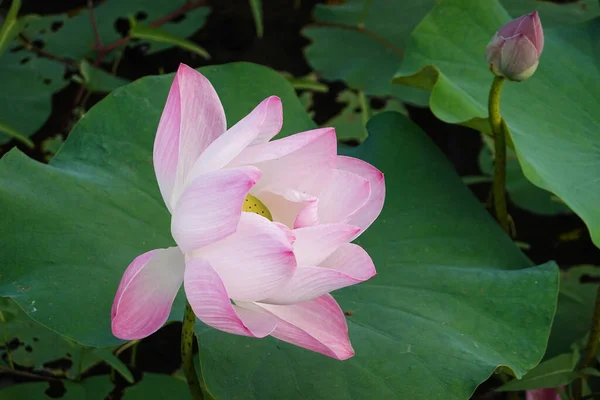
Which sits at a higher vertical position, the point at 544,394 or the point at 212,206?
the point at 212,206

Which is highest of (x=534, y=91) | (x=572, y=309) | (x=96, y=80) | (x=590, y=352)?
(x=534, y=91)

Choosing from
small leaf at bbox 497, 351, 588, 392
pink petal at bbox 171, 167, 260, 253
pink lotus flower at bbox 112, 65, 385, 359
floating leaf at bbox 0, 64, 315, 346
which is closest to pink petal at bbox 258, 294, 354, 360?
pink lotus flower at bbox 112, 65, 385, 359

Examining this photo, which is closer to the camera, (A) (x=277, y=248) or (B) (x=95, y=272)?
(A) (x=277, y=248)

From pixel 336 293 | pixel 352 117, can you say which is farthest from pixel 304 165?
pixel 352 117

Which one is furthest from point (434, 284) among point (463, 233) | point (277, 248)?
point (277, 248)

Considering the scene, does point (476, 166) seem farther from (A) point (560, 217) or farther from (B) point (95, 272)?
(B) point (95, 272)

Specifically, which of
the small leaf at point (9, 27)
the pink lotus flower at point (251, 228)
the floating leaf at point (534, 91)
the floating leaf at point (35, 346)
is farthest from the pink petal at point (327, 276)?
the small leaf at point (9, 27)

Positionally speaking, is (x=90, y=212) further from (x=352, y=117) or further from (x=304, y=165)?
(x=352, y=117)
